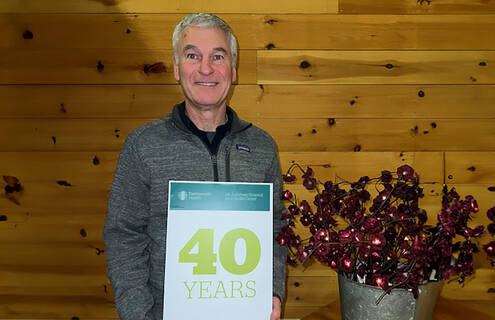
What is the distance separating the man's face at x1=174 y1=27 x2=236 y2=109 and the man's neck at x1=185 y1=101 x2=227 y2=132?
0.10 ft

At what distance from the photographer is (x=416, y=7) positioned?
68.9 inches

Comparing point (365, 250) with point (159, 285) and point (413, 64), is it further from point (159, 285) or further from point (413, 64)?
point (413, 64)

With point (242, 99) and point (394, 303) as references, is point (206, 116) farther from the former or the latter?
point (394, 303)

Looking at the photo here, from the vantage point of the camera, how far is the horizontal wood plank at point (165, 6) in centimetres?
171

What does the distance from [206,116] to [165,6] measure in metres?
0.87

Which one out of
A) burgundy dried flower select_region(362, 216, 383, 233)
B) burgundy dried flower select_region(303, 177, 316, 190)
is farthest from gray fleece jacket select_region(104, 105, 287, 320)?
burgundy dried flower select_region(362, 216, 383, 233)

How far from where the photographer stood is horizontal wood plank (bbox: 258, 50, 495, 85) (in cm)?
174

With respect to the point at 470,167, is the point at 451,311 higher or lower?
lower

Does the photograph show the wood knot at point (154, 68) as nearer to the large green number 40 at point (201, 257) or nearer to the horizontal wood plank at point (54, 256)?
the horizontal wood plank at point (54, 256)

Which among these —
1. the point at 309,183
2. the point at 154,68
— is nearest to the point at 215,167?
the point at 309,183

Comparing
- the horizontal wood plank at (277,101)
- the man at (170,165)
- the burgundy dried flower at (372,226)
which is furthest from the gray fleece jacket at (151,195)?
the horizontal wood plank at (277,101)

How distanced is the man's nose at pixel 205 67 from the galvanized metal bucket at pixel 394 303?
0.71m

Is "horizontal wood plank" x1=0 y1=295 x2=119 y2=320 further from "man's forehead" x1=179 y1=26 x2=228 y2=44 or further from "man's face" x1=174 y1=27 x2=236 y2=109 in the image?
"man's forehead" x1=179 y1=26 x2=228 y2=44

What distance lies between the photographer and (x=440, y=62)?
5.74ft
